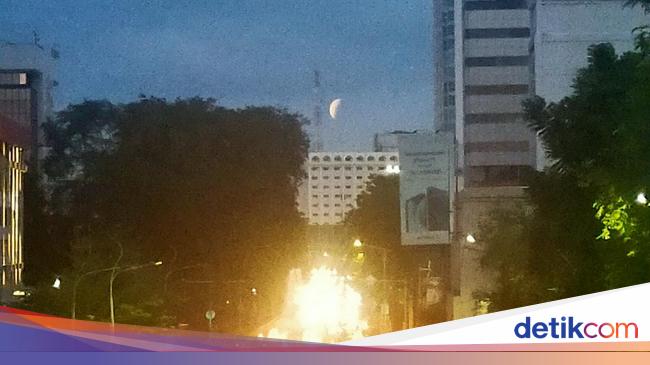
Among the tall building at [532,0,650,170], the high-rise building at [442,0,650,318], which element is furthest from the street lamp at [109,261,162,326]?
the tall building at [532,0,650,170]

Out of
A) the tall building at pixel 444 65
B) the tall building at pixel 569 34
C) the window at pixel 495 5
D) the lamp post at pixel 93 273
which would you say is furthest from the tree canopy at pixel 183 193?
the tall building at pixel 569 34

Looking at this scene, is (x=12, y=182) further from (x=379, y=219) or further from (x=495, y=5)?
(x=495, y=5)

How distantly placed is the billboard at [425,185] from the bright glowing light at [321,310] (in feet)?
0.61

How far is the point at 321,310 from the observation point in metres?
1.29

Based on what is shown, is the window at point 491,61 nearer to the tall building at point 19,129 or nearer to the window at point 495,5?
the window at point 495,5

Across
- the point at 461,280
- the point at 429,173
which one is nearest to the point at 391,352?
the point at 461,280

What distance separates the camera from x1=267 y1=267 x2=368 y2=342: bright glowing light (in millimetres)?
1293

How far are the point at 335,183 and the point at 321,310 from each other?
11.6 inches

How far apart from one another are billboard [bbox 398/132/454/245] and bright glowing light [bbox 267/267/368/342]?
186 mm

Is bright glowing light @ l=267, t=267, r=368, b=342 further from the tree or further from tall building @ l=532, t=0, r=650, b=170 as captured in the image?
tall building @ l=532, t=0, r=650, b=170

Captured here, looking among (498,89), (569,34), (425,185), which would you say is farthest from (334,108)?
(569,34)

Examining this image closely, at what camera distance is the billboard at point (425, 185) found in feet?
4.20

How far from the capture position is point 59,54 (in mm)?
1293

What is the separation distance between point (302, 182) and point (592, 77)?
712 mm
